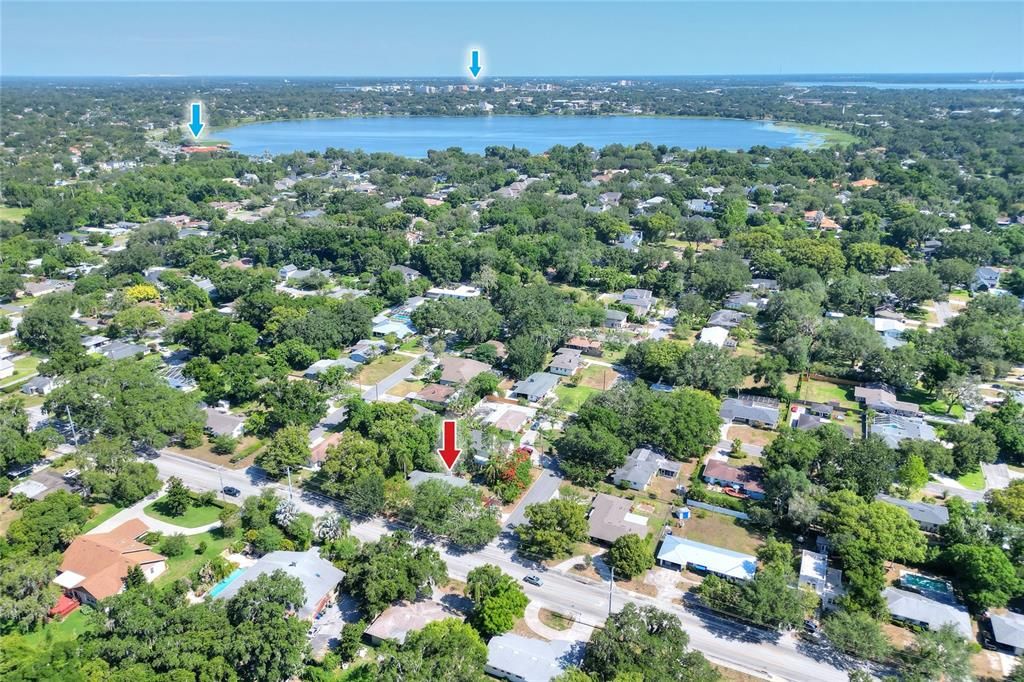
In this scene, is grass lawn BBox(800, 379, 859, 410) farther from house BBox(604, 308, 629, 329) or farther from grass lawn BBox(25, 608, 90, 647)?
grass lawn BBox(25, 608, 90, 647)

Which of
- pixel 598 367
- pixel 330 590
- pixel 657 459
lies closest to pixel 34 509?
pixel 330 590

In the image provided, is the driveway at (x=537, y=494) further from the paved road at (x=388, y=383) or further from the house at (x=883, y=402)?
the house at (x=883, y=402)

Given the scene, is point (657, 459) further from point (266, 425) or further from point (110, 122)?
point (110, 122)

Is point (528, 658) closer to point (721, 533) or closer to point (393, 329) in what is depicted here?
point (721, 533)

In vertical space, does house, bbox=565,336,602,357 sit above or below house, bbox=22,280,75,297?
below

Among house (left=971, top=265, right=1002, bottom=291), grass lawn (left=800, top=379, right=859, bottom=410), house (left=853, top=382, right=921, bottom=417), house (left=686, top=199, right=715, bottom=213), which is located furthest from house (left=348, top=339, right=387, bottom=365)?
house (left=971, top=265, right=1002, bottom=291)

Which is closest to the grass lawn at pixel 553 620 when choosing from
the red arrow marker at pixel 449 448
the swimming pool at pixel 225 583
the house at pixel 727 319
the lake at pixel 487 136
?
the red arrow marker at pixel 449 448

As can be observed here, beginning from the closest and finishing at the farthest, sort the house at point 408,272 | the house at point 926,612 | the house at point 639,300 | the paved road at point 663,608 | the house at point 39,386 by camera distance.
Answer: the paved road at point 663,608 < the house at point 926,612 < the house at point 39,386 < the house at point 639,300 < the house at point 408,272
